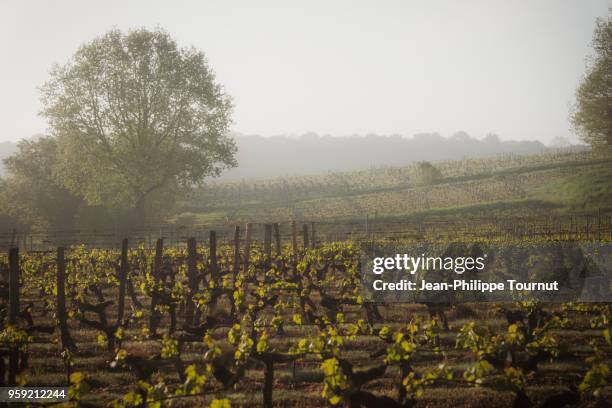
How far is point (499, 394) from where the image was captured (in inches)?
333

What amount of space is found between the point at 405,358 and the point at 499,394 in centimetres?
295

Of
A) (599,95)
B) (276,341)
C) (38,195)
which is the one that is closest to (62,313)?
(276,341)

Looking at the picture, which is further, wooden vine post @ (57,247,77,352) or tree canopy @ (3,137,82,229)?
tree canopy @ (3,137,82,229)

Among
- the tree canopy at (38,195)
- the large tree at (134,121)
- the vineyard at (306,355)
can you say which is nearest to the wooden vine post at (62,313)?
the vineyard at (306,355)

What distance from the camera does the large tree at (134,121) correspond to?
115ft

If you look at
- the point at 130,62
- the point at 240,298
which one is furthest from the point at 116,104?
the point at 240,298

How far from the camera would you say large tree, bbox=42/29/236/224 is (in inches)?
1382

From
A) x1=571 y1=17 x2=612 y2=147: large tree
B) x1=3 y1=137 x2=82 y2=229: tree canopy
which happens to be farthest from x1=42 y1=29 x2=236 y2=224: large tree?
x1=571 y1=17 x2=612 y2=147: large tree

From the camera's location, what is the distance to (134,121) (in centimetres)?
3575

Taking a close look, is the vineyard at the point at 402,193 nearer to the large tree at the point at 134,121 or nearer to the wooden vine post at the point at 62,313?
the large tree at the point at 134,121

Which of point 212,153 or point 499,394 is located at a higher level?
point 212,153

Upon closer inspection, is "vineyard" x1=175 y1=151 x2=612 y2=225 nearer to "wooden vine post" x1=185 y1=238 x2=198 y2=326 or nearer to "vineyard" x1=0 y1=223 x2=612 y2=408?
"wooden vine post" x1=185 y1=238 x2=198 y2=326

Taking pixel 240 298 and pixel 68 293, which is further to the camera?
pixel 68 293

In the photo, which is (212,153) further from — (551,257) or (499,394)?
(499,394)
